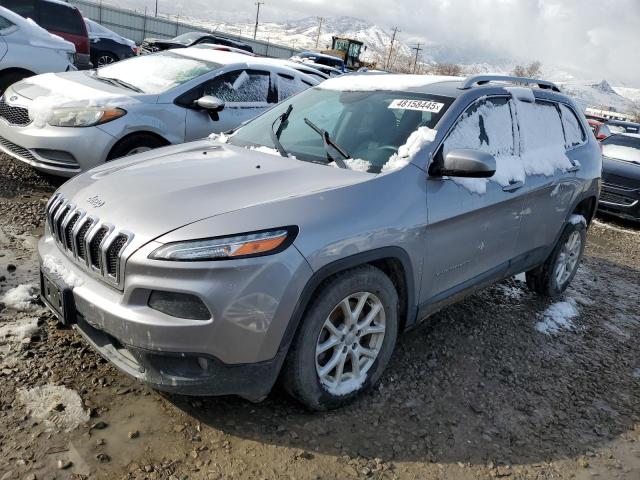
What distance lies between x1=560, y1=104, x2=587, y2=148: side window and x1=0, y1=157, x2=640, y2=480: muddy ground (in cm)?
168

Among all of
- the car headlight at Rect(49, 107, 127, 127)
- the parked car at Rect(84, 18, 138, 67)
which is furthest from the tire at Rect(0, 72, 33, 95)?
the parked car at Rect(84, 18, 138, 67)

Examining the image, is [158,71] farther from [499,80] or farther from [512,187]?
[512,187]

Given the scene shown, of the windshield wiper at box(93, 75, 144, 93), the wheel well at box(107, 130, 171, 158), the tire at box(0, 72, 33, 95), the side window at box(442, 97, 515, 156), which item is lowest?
the tire at box(0, 72, 33, 95)

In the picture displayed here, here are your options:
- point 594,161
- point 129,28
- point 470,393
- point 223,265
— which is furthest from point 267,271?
point 129,28

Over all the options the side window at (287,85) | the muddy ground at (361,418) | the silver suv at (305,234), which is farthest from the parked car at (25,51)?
the silver suv at (305,234)

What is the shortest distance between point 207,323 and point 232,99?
4347mm

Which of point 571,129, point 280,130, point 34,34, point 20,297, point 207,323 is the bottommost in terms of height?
point 20,297

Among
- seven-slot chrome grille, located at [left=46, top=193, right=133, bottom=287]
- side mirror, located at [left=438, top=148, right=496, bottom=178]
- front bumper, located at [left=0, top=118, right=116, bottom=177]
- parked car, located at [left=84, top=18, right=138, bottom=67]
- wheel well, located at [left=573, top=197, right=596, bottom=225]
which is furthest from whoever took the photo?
parked car, located at [left=84, top=18, right=138, bottom=67]

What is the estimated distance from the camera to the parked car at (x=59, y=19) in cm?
1124

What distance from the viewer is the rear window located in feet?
37.7

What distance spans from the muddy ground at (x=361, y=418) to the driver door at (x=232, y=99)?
234 cm

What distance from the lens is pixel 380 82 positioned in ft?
12.4

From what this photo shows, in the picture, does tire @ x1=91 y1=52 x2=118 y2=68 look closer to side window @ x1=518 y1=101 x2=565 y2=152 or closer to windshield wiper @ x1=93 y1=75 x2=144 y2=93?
windshield wiper @ x1=93 y1=75 x2=144 y2=93

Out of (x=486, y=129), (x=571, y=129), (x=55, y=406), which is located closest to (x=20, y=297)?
(x=55, y=406)
